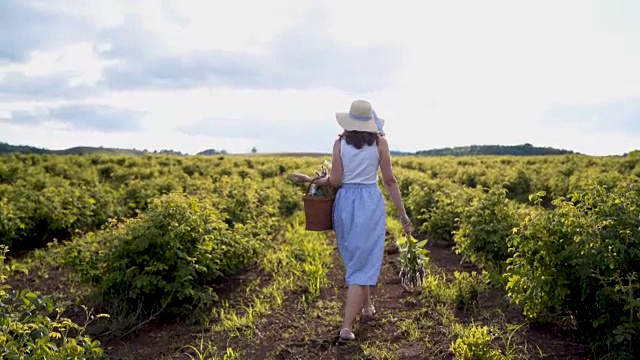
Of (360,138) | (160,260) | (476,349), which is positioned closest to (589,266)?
(476,349)

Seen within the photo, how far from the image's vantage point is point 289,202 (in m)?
13.0

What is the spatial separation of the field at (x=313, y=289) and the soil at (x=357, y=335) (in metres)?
0.02

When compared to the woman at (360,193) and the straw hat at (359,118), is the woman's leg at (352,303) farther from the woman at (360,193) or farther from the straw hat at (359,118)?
Answer: the straw hat at (359,118)

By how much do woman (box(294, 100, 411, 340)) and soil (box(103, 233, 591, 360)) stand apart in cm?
31

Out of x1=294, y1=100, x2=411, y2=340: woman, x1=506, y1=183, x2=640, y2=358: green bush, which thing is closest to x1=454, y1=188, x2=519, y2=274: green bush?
x1=506, y1=183, x2=640, y2=358: green bush

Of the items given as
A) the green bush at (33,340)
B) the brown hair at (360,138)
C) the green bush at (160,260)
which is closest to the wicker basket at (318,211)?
the brown hair at (360,138)

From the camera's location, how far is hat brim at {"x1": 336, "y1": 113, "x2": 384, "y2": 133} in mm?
4844

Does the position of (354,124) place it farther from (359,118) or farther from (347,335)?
(347,335)

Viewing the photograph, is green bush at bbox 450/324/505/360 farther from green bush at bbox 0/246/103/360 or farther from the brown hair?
green bush at bbox 0/246/103/360

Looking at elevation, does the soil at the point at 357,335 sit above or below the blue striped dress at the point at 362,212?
below

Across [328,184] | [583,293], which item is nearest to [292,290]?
[328,184]

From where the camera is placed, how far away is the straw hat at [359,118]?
4.82m

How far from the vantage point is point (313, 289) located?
253 inches

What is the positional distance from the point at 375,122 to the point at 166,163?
74.1ft
